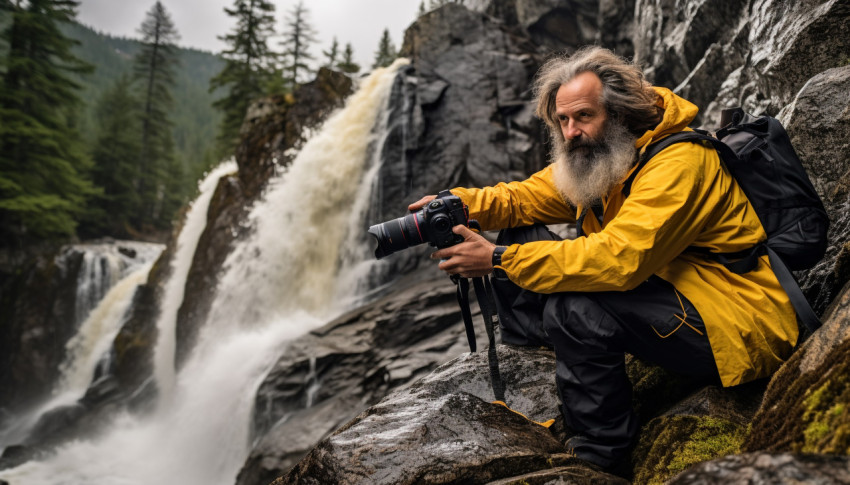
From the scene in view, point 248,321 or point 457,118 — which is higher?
point 457,118

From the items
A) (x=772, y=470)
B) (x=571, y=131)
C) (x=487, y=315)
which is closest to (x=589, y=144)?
(x=571, y=131)

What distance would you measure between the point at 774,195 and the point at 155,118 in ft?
134

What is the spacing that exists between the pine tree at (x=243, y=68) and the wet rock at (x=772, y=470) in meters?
28.2

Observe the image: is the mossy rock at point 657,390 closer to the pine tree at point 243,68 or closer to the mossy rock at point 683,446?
the mossy rock at point 683,446

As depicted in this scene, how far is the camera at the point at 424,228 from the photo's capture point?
9.71ft

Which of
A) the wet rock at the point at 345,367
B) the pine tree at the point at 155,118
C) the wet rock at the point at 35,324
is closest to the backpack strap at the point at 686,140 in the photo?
the wet rock at the point at 345,367

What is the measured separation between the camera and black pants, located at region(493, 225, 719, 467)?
8.58ft

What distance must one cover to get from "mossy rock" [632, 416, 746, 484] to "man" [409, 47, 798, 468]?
13 centimetres

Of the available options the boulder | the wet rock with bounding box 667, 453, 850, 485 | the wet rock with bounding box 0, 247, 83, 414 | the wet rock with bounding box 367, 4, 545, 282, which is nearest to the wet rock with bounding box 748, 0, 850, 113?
the boulder

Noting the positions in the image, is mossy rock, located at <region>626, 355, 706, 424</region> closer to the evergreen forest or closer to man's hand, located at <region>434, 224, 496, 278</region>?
man's hand, located at <region>434, 224, 496, 278</region>

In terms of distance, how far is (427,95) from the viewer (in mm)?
15320

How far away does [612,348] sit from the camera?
8.93 feet

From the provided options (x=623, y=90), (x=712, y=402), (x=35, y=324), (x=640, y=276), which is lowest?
(x=35, y=324)

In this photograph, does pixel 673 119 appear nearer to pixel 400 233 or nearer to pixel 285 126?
pixel 400 233
